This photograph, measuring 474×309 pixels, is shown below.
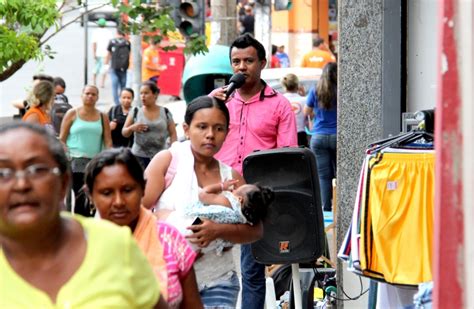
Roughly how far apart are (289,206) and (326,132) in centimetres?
655

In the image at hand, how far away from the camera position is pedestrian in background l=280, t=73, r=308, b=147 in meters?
17.0

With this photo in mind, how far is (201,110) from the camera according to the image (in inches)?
233

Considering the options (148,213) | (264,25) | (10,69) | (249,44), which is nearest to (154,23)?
(10,69)

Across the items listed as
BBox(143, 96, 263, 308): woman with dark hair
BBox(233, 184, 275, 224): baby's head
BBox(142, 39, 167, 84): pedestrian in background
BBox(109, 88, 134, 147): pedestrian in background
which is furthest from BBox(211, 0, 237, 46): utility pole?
BBox(142, 39, 167, 84): pedestrian in background

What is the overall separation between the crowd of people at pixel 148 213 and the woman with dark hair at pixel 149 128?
5817mm

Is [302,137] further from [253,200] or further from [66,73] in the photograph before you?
[66,73]

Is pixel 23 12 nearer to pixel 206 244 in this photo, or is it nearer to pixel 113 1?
pixel 113 1

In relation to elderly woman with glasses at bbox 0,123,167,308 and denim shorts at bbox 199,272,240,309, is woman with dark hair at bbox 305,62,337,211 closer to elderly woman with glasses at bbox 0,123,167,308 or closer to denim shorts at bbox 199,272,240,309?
denim shorts at bbox 199,272,240,309

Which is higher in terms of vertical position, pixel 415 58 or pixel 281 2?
pixel 281 2

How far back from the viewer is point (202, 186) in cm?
571

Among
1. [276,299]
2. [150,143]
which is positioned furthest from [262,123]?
[150,143]

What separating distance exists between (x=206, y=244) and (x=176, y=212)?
246 mm

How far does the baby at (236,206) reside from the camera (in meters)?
5.21

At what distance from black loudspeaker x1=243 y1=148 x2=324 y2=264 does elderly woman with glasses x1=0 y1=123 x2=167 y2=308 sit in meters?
4.56
